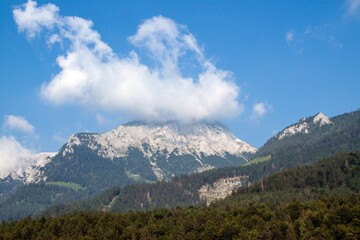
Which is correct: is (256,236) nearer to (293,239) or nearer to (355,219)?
(293,239)

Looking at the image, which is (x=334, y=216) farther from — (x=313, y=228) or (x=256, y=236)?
(x=256, y=236)

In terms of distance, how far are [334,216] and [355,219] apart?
1075 cm

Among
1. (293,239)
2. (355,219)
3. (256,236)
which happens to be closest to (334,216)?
(355,219)

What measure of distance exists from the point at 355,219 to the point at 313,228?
18.3m

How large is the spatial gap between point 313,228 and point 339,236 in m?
11.8

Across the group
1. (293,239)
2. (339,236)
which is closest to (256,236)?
(293,239)

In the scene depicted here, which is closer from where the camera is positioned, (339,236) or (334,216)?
(339,236)

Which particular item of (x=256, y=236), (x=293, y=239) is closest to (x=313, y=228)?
(x=293, y=239)

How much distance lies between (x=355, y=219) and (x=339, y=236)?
468 inches

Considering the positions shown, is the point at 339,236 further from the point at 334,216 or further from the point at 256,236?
the point at 256,236

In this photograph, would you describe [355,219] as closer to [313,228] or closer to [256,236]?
[313,228]

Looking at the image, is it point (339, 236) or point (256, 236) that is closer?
point (339, 236)

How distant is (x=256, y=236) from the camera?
19888 cm

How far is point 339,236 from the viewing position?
186m
